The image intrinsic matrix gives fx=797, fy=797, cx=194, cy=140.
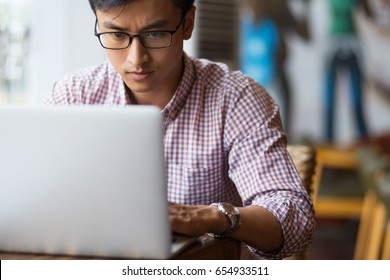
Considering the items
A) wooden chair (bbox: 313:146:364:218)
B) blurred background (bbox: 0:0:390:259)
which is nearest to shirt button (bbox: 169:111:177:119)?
wooden chair (bbox: 313:146:364:218)

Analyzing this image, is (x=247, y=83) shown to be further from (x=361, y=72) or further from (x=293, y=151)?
(x=361, y=72)

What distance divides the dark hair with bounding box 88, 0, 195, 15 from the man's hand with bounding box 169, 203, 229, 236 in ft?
1.76

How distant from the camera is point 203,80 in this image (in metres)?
1.99

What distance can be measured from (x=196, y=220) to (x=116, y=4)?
584 millimetres

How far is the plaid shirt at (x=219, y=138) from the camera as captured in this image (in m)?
1.81

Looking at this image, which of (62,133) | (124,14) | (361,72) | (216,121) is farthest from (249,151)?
(361,72)

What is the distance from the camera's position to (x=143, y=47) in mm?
1764

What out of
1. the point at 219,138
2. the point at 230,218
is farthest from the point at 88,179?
the point at 219,138

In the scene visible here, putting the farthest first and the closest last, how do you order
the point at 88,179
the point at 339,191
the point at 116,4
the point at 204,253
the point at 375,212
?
1. the point at 339,191
2. the point at 375,212
3. the point at 116,4
4. the point at 204,253
5. the point at 88,179

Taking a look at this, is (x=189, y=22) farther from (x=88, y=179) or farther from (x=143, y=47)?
(x=88, y=179)

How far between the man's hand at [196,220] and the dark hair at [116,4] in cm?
54

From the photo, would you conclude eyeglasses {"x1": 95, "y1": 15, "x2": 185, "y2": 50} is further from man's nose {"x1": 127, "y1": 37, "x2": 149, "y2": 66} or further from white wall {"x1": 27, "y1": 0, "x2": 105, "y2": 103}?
white wall {"x1": 27, "y1": 0, "x2": 105, "y2": 103}

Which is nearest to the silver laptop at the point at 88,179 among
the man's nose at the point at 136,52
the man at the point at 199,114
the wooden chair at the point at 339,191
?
the man at the point at 199,114

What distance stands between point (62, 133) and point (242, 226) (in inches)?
17.3
